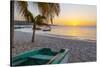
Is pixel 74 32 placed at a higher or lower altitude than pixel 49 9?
lower

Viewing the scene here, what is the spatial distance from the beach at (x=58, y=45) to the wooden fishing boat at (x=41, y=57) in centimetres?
5

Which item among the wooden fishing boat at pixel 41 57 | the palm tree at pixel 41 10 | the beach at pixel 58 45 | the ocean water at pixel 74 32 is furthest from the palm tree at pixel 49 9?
the wooden fishing boat at pixel 41 57

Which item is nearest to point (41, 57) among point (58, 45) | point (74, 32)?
point (58, 45)

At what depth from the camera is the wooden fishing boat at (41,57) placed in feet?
7.23

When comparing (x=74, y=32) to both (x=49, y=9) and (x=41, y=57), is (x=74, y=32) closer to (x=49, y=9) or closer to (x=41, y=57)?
(x=49, y=9)

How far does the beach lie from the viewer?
2213mm

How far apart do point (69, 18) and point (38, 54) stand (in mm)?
633

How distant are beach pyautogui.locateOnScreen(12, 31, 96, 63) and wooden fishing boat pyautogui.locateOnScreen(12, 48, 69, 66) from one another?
0.16 feet

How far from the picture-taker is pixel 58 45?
7.81 feet

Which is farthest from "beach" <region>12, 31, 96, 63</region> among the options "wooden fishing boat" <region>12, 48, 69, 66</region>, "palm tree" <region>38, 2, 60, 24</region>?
"palm tree" <region>38, 2, 60, 24</region>

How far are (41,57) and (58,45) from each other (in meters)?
0.27

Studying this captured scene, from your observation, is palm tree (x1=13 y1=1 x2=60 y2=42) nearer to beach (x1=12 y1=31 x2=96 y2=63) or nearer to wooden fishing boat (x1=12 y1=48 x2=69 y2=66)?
beach (x1=12 y1=31 x2=96 y2=63)
